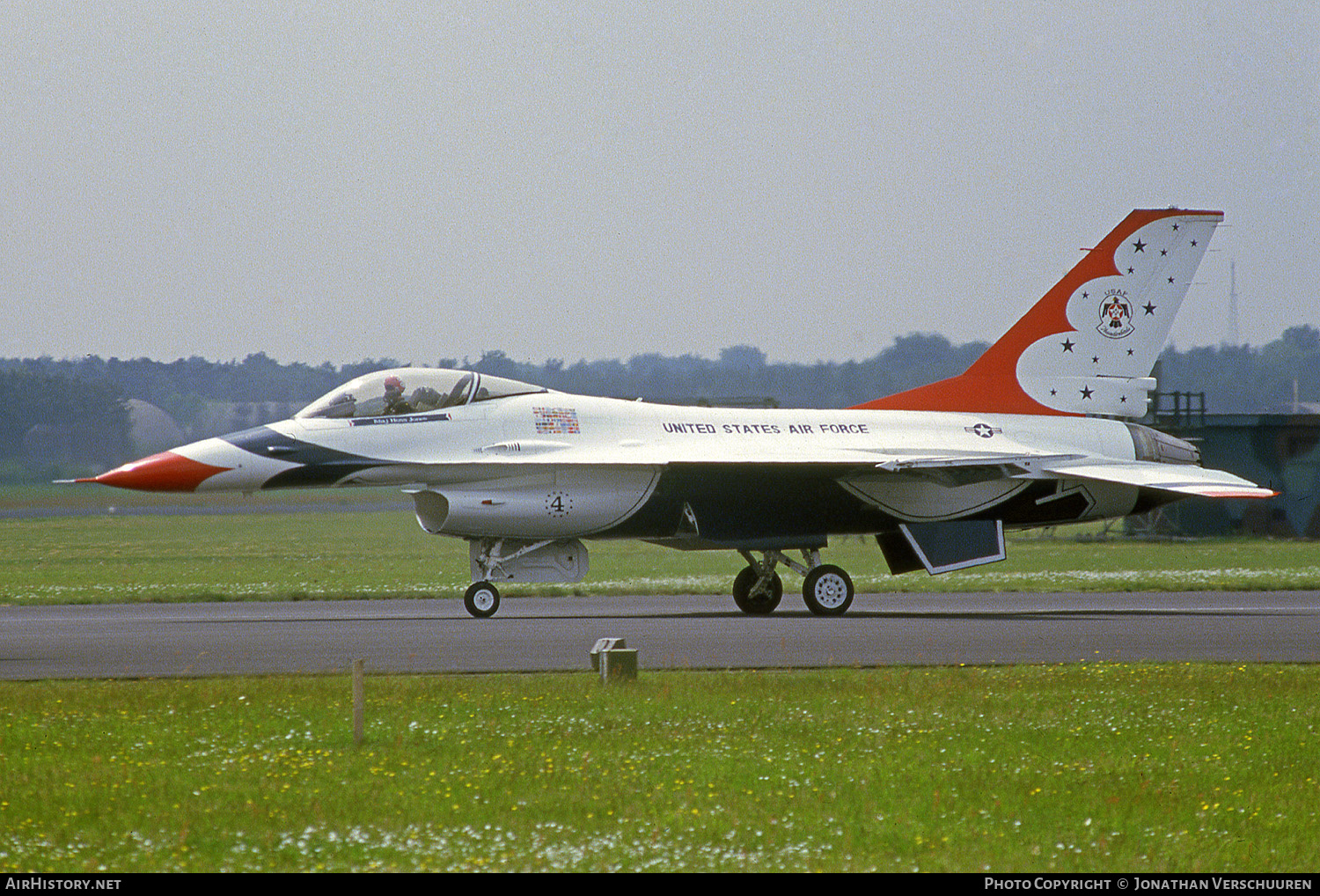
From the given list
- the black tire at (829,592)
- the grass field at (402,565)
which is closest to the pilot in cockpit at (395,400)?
the grass field at (402,565)

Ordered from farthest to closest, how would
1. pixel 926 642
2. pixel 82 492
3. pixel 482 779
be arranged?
1. pixel 82 492
2. pixel 926 642
3. pixel 482 779

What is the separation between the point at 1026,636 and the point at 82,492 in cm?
5305

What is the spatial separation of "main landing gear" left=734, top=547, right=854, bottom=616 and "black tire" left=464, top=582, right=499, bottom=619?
11.3 ft

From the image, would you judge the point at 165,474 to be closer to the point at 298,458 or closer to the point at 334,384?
the point at 298,458

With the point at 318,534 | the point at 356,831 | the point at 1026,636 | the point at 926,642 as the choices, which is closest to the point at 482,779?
the point at 356,831

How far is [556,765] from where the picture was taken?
8.24m

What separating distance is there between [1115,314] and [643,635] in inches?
414

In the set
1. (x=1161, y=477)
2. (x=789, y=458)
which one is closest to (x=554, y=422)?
(x=789, y=458)

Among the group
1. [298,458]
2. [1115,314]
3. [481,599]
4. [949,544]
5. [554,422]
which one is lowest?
[481,599]

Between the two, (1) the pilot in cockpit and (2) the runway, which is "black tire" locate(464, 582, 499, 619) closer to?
(2) the runway

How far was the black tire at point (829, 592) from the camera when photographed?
19234 millimetres

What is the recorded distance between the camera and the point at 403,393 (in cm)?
1866

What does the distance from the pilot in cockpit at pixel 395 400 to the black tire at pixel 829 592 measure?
591 centimetres
